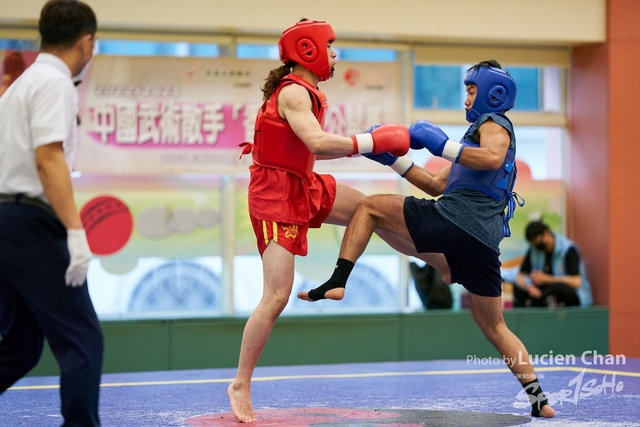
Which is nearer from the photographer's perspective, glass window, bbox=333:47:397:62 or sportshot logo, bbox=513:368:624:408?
sportshot logo, bbox=513:368:624:408

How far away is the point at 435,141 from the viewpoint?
151 inches

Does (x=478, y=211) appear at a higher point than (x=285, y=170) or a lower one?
lower

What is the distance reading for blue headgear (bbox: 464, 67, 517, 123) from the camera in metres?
4.00

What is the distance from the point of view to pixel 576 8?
752 cm

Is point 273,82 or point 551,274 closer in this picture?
point 273,82

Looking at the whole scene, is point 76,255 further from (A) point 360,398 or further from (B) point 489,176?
(A) point 360,398

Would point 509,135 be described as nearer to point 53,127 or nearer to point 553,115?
point 53,127

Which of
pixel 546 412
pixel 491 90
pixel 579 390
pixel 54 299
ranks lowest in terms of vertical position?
pixel 579 390

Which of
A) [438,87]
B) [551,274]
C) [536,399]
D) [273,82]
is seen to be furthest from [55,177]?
[551,274]

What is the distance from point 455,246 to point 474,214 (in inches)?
6.7

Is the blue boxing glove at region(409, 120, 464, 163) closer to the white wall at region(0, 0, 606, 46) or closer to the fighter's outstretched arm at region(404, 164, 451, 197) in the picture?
the fighter's outstretched arm at region(404, 164, 451, 197)

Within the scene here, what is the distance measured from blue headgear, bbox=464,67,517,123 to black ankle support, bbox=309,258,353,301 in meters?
0.99

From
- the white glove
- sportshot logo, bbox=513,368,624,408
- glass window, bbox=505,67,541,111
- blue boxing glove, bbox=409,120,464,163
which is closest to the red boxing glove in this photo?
blue boxing glove, bbox=409,120,464,163

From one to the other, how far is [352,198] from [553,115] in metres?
4.52
